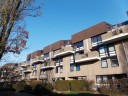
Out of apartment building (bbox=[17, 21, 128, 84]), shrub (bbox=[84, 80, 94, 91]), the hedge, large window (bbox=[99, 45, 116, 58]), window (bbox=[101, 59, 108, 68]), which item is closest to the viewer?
apartment building (bbox=[17, 21, 128, 84])

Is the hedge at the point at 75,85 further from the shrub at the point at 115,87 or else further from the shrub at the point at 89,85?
the shrub at the point at 115,87

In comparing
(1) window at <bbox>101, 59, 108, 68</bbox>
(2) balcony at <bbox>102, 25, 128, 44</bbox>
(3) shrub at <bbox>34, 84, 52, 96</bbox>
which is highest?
(2) balcony at <bbox>102, 25, 128, 44</bbox>

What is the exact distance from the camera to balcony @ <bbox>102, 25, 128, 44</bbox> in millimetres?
23837

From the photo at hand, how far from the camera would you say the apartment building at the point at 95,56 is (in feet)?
81.6

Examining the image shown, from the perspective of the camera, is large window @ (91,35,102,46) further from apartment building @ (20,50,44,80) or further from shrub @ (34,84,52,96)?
apartment building @ (20,50,44,80)

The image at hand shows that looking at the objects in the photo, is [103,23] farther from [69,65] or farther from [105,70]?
[69,65]

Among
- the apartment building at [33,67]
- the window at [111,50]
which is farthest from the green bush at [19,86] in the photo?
the apartment building at [33,67]

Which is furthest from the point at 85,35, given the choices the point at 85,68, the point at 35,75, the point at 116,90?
the point at 35,75

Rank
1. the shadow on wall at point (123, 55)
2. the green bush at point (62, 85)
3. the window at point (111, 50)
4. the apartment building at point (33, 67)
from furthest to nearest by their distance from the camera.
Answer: the apartment building at point (33, 67), the green bush at point (62, 85), the window at point (111, 50), the shadow on wall at point (123, 55)

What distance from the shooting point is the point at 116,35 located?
80.6 feet

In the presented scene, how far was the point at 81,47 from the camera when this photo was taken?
111 feet

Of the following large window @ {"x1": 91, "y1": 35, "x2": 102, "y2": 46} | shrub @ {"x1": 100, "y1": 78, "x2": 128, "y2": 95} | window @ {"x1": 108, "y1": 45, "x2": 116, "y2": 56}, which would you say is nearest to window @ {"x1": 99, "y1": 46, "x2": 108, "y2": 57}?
window @ {"x1": 108, "y1": 45, "x2": 116, "y2": 56}

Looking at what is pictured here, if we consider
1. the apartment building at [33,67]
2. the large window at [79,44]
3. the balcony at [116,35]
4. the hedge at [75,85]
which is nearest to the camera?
the balcony at [116,35]

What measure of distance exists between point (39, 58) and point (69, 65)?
18.1 metres
